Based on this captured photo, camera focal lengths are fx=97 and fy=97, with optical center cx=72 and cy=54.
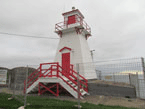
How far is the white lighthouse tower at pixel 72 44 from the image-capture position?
11.4m

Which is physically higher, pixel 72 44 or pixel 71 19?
pixel 71 19

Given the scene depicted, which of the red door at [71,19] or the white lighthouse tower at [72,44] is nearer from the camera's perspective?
the white lighthouse tower at [72,44]

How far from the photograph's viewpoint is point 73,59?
1151 cm

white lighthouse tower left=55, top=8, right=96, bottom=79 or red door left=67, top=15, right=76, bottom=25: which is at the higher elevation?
red door left=67, top=15, right=76, bottom=25

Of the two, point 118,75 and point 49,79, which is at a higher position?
point 118,75

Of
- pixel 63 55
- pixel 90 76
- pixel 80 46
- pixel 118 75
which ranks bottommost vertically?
pixel 90 76

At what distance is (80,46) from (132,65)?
7.43 metres

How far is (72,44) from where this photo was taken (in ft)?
40.0

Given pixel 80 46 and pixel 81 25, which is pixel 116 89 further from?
pixel 81 25

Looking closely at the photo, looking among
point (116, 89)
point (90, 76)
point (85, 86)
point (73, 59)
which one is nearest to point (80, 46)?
point (73, 59)

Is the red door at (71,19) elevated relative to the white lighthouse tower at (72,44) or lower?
elevated

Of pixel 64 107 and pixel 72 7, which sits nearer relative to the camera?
pixel 64 107

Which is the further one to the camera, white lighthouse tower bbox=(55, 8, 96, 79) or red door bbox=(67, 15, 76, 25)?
red door bbox=(67, 15, 76, 25)

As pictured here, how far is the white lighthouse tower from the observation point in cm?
1136
